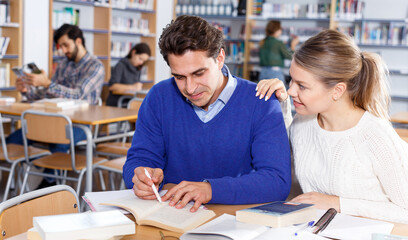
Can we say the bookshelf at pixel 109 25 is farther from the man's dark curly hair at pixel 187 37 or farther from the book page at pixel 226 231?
the book page at pixel 226 231

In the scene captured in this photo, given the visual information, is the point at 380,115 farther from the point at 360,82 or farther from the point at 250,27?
the point at 250,27

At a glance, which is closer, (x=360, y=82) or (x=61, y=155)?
(x=360, y=82)

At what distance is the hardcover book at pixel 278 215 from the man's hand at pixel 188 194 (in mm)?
141

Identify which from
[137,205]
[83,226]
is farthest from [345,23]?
[83,226]

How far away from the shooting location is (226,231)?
1156 mm

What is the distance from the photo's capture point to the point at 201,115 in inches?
67.7

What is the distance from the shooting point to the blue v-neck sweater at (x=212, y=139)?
Answer: 1614 mm

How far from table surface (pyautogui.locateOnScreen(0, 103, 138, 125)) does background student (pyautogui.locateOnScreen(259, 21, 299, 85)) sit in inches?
142

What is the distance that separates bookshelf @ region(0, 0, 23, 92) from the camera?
5223mm

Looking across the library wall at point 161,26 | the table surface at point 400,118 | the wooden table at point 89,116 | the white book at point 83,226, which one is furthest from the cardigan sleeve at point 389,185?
the library wall at point 161,26

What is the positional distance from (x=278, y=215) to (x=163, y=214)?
0.30 meters

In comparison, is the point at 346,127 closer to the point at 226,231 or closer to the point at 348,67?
the point at 348,67

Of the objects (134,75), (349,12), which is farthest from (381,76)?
(349,12)

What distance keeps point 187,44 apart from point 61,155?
215cm
